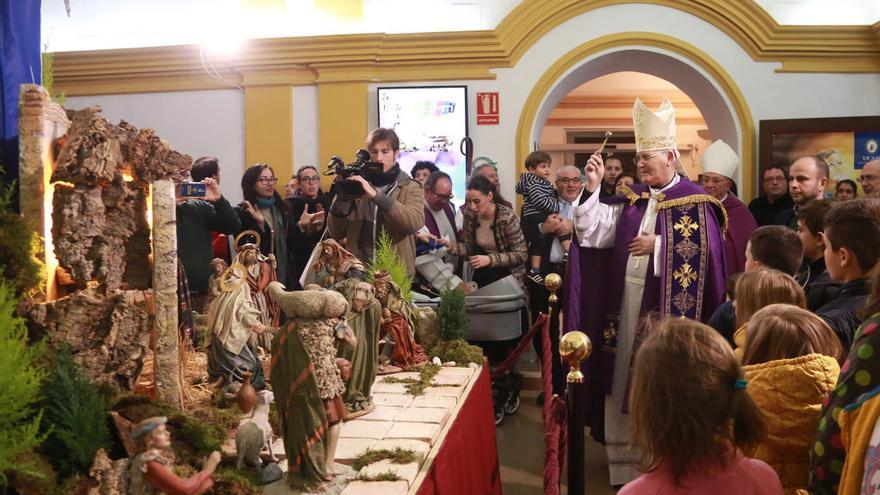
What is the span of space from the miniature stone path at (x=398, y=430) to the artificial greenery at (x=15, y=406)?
72 cm

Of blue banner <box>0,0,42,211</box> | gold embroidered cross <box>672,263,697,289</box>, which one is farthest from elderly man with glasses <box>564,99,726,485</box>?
blue banner <box>0,0,42,211</box>

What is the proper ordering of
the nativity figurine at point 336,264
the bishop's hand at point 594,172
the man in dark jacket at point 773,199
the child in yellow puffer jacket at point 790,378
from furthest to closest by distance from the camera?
the man in dark jacket at point 773,199 < the bishop's hand at point 594,172 < the nativity figurine at point 336,264 < the child in yellow puffer jacket at point 790,378

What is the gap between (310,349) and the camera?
2887 millimetres

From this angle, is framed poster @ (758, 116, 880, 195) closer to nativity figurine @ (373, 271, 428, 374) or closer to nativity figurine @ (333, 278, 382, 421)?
nativity figurine @ (373, 271, 428, 374)

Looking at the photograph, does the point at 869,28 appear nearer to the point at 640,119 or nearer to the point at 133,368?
the point at 640,119

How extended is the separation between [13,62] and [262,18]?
24.2ft

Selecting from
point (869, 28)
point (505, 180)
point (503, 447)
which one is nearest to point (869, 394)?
point (503, 447)

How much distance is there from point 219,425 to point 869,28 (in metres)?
8.75

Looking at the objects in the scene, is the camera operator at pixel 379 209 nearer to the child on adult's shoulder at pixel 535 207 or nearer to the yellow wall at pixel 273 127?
the child on adult's shoulder at pixel 535 207

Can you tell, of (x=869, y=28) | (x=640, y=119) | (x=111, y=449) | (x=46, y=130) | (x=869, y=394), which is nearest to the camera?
(x=869, y=394)

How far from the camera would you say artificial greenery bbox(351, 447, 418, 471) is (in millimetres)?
3076

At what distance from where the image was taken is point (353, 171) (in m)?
5.16

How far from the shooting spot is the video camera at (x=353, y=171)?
505 cm

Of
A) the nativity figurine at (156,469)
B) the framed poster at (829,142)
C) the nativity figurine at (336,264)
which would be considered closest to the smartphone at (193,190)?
the nativity figurine at (336,264)
